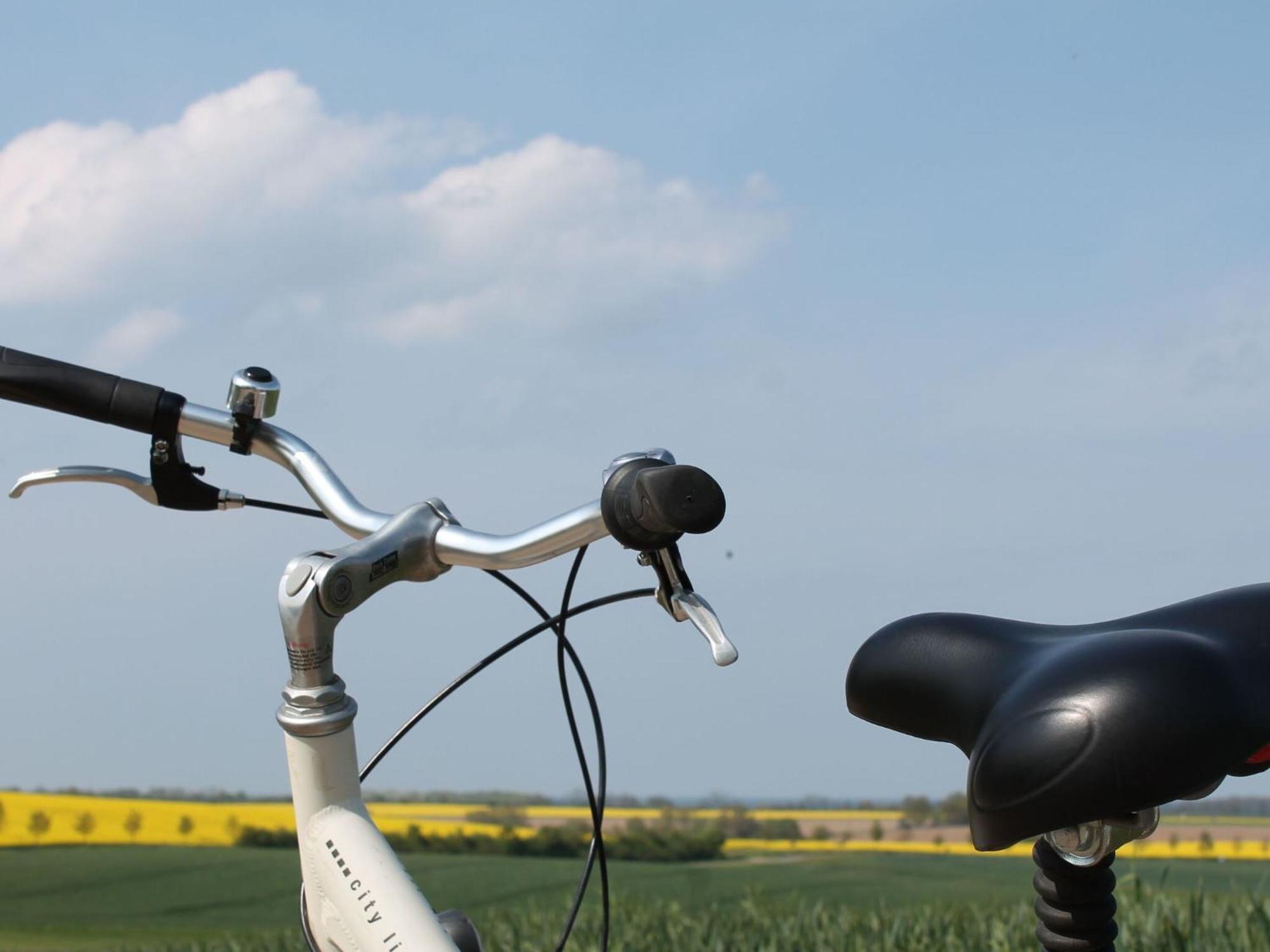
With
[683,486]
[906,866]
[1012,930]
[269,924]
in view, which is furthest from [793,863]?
[683,486]

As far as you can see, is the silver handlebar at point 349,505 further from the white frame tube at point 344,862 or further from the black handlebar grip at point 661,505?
the white frame tube at point 344,862

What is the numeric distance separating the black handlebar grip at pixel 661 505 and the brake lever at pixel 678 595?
1.3 inches

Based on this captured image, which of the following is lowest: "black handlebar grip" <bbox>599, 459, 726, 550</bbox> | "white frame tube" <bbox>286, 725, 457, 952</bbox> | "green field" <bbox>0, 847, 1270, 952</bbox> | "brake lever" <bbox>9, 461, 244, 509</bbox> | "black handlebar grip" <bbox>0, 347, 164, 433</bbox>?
"green field" <bbox>0, 847, 1270, 952</bbox>

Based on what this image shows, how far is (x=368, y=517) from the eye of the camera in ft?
5.06

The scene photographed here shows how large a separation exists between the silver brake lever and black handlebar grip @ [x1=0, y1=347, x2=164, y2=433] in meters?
0.07

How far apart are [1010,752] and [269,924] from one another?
4.21 m

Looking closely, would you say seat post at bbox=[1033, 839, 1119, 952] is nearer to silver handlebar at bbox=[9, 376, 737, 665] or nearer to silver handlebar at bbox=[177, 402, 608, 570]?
silver handlebar at bbox=[9, 376, 737, 665]

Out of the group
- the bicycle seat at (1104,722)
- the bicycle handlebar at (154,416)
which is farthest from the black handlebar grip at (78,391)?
the bicycle seat at (1104,722)

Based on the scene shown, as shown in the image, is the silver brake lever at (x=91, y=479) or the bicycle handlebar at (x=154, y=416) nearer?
the bicycle handlebar at (x=154, y=416)

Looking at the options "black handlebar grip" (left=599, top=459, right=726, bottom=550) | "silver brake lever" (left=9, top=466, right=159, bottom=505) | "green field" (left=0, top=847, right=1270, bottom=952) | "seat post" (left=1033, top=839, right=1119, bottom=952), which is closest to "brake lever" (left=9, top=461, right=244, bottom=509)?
"silver brake lever" (left=9, top=466, right=159, bottom=505)

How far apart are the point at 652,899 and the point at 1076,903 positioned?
3.25 m

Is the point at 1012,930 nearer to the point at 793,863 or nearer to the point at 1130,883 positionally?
the point at 1130,883

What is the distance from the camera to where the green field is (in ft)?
12.4

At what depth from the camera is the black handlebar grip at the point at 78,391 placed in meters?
1.71
